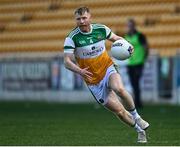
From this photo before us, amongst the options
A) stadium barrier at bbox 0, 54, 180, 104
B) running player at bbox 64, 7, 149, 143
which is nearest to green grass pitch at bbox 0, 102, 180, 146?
running player at bbox 64, 7, 149, 143

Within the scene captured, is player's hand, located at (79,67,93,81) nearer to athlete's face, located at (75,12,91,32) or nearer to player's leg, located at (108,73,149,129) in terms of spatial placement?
player's leg, located at (108,73,149,129)

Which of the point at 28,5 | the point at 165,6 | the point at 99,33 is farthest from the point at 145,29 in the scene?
the point at 99,33

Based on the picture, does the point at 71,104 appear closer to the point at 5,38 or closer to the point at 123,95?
the point at 5,38

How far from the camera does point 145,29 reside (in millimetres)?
26188

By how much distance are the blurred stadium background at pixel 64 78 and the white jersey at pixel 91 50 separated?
1043 mm

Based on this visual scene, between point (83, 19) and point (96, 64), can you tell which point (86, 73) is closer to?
point (96, 64)

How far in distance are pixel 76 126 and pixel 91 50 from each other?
11.2 feet

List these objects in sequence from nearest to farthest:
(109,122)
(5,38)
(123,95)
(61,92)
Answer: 1. (123,95)
2. (109,122)
3. (61,92)
4. (5,38)

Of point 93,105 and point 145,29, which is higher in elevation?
point 145,29

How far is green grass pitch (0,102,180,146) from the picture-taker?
37.1 ft

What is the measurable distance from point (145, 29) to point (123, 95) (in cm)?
1532

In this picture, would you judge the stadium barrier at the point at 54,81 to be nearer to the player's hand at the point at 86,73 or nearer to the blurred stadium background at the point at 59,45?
the blurred stadium background at the point at 59,45

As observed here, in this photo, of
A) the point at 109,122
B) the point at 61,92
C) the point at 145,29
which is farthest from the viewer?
the point at 145,29

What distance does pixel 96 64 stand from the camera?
11.4 meters
